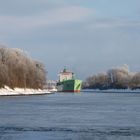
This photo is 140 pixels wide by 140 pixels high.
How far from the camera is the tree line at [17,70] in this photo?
126 meters

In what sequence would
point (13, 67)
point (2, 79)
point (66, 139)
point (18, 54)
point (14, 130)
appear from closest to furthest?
1. point (66, 139)
2. point (14, 130)
3. point (2, 79)
4. point (13, 67)
5. point (18, 54)

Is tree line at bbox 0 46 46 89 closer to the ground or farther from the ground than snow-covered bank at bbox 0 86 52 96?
farther from the ground

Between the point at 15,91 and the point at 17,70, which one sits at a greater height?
the point at 17,70

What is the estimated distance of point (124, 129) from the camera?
32.8m

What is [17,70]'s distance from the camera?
133625 millimetres

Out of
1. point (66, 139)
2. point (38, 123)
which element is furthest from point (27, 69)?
point (66, 139)

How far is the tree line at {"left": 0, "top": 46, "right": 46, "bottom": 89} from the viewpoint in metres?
126

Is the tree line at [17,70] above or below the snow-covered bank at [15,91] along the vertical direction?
above

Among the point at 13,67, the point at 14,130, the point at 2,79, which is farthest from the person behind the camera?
the point at 13,67

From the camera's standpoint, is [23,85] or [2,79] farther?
[23,85]

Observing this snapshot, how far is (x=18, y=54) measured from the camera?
143750mm

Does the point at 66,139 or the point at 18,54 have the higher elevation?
the point at 18,54

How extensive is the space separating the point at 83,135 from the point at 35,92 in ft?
388

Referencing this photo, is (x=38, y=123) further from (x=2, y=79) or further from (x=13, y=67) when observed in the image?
(x=13, y=67)
